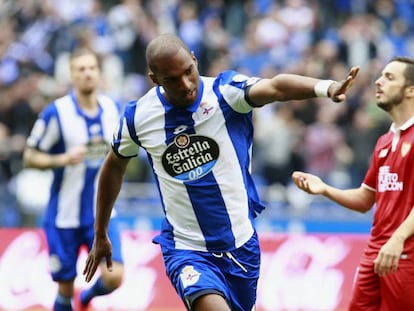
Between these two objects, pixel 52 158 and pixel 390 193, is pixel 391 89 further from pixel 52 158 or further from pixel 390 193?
pixel 52 158

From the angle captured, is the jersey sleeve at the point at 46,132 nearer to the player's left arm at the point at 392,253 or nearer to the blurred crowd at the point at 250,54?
the player's left arm at the point at 392,253

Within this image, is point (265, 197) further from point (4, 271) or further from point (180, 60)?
point (180, 60)

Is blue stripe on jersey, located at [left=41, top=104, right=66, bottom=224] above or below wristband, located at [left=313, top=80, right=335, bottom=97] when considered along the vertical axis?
below

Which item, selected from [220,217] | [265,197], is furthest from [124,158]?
[265,197]

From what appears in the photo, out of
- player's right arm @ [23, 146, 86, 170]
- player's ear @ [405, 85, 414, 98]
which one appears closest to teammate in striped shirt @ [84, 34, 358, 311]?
player's ear @ [405, 85, 414, 98]

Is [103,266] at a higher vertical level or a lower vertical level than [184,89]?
lower

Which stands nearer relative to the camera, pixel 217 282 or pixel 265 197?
pixel 217 282

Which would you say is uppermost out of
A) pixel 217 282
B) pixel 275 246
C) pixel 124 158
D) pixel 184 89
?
pixel 184 89

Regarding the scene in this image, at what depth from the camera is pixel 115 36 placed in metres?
19.2

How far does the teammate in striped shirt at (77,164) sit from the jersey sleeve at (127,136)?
2724mm

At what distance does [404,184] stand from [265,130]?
28.2 ft

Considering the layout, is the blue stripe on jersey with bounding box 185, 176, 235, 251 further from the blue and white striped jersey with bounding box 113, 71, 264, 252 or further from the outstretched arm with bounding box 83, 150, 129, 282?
the outstretched arm with bounding box 83, 150, 129, 282

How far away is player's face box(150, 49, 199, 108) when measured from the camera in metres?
6.83

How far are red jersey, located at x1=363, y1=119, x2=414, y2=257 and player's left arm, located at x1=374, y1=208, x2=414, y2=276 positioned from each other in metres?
0.43
